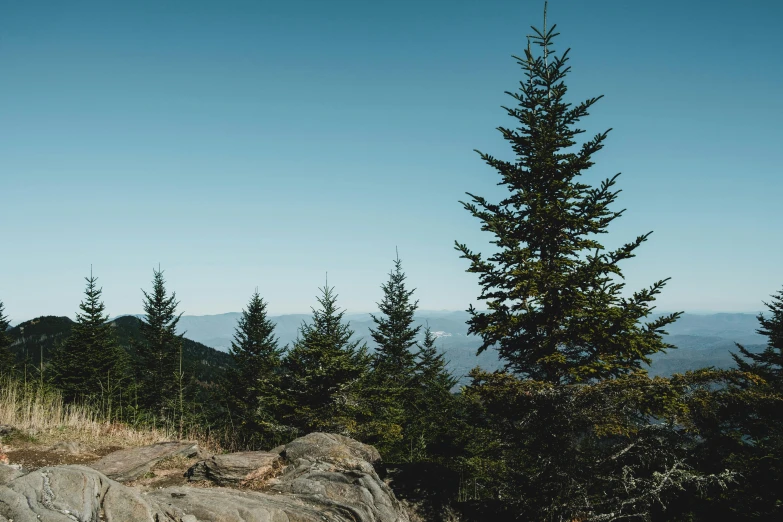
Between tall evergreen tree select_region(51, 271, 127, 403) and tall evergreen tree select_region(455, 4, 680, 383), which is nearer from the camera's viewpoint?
tall evergreen tree select_region(455, 4, 680, 383)

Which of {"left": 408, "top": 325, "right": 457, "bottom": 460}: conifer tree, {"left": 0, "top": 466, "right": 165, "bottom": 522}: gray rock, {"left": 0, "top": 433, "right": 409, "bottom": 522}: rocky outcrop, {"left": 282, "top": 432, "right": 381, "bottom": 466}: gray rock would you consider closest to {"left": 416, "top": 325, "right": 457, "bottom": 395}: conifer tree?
{"left": 408, "top": 325, "right": 457, "bottom": 460}: conifer tree

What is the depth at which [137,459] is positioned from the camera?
8094mm

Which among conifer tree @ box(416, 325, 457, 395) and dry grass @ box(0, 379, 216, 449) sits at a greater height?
conifer tree @ box(416, 325, 457, 395)

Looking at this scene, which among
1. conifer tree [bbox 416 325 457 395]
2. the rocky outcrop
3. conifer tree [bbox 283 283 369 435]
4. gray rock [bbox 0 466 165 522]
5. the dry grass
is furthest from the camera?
conifer tree [bbox 416 325 457 395]

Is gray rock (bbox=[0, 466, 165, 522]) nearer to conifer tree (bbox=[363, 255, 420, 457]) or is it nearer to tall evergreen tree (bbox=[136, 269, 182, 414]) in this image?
conifer tree (bbox=[363, 255, 420, 457])

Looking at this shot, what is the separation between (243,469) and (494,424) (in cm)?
530

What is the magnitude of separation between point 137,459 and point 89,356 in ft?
79.5

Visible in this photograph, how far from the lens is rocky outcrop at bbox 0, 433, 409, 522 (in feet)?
13.5

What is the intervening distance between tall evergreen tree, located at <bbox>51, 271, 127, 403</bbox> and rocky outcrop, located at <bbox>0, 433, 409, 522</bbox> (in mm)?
22302

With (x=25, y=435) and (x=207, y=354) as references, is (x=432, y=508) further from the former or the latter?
(x=207, y=354)

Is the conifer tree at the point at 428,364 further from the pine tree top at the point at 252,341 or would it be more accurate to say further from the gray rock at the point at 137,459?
the gray rock at the point at 137,459

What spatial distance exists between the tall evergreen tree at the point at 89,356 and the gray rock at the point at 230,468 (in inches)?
876

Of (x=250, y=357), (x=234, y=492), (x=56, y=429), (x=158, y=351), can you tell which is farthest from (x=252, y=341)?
(x=234, y=492)

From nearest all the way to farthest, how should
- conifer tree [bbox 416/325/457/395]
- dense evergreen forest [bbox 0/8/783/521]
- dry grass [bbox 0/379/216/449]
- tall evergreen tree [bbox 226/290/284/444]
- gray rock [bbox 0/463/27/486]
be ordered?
gray rock [bbox 0/463/27/486]
dense evergreen forest [bbox 0/8/783/521]
dry grass [bbox 0/379/216/449]
tall evergreen tree [bbox 226/290/284/444]
conifer tree [bbox 416/325/457/395]
